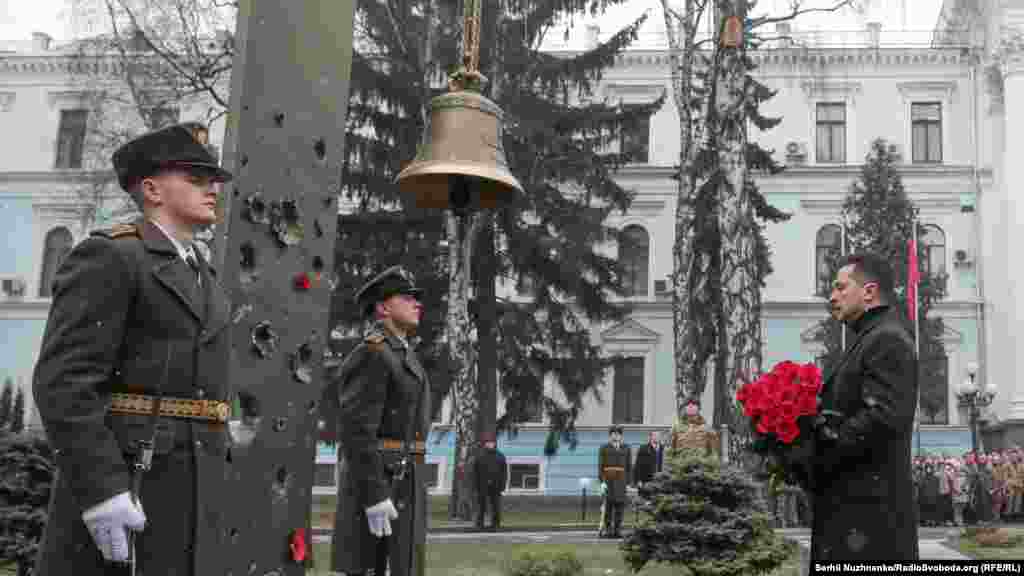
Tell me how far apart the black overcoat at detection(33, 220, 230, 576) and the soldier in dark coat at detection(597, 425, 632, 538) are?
14.9 m

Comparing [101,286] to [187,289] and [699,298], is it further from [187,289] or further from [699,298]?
[699,298]

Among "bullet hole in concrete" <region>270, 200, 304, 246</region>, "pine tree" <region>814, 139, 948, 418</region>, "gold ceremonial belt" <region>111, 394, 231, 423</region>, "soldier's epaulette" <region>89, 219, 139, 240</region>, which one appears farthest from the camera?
"pine tree" <region>814, 139, 948, 418</region>

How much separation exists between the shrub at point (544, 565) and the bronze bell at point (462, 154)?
4940mm

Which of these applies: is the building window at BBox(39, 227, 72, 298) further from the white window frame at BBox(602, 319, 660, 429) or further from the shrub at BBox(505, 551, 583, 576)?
the shrub at BBox(505, 551, 583, 576)

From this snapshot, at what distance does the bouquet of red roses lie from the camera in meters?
4.90

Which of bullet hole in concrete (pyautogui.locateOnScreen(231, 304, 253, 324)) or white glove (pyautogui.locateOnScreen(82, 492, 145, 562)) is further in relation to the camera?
bullet hole in concrete (pyautogui.locateOnScreen(231, 304, 253, 324))

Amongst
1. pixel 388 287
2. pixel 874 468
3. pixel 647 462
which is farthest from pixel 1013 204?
pixel 874 468

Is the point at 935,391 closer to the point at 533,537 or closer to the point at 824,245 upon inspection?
the point at 824,245

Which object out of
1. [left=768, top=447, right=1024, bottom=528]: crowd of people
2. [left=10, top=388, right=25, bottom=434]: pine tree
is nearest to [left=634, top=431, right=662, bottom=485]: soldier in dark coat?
[left=768, top=447, right=1024, bottom=528]: crowd of people

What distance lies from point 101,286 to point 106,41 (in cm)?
2304

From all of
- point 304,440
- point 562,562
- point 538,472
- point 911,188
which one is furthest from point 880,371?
point 911,188

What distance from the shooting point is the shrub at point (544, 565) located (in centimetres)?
979

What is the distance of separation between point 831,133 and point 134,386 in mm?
38295

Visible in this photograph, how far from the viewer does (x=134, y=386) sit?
3.54m
